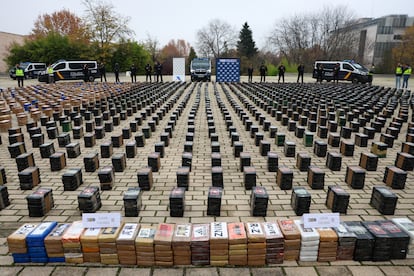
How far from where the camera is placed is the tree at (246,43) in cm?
5681

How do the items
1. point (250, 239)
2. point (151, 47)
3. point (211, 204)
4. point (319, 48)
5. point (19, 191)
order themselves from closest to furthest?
point (250, 239), point (211, 204), point (19, 191), point (319, 48), point (151, 47)

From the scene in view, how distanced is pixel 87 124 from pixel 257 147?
5.32m

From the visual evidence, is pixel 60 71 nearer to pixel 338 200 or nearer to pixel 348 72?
pixel 348 72

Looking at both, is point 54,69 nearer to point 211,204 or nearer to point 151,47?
point 211,204

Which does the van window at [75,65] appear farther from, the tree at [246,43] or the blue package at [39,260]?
the tree at [246,43]

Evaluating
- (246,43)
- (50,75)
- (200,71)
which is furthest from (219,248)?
(246,43)

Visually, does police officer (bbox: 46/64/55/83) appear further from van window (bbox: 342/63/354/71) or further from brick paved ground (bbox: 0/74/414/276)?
van window (bbox: 342/63/354/71)

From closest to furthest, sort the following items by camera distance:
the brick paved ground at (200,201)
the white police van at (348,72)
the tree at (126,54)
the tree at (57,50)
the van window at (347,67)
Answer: the brick paved ground at (200,201), the white police van at (348,72), the van window at (347,67), the tree at (57,50), the tree at (126,54)

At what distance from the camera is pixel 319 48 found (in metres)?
53.0

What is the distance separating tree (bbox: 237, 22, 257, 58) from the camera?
2237 inches

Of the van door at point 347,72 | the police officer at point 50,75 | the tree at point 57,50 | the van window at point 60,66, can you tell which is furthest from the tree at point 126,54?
the van door at point 347,72

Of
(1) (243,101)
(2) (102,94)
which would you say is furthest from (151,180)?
(2) (102,94)

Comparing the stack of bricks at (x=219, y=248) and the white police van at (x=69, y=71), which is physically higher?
the white police van at (x=69, y=71)

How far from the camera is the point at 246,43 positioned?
56.8m
